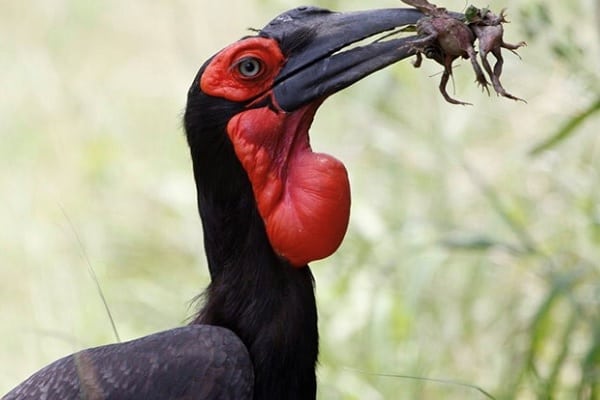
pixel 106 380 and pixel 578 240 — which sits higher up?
pixel 106 380

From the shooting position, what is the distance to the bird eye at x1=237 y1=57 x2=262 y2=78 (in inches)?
135

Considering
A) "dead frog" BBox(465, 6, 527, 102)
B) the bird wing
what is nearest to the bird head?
"dead frog" BBox(465, 6, 527, 102)

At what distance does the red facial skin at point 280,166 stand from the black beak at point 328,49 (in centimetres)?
3

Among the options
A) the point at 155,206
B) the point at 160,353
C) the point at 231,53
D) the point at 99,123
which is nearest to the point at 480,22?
the point at 231,53

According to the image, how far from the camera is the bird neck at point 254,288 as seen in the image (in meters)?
3.39

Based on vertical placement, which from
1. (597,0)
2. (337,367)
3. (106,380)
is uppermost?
(597,0)

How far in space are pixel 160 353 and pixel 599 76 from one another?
1691 millimetres

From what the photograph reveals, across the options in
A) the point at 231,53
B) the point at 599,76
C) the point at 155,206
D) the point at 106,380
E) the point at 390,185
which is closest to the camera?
the point at 106,380

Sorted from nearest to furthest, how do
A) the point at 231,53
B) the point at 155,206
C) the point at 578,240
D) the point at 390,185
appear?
the point at 231,53
the point at 578,240
the point at 390,185
the point at 155,206

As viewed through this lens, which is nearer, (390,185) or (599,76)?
(599,76)

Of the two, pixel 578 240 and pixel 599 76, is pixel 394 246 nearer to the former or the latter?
pixel 578 240

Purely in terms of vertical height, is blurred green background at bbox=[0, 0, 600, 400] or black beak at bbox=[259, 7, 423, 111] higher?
black beak at bbox=[259, 7, 423, 111]

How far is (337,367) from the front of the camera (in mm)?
5078

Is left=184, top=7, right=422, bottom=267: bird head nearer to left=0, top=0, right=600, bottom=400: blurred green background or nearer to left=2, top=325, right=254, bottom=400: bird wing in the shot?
left=2, top=325, right=254, bottom=400: bird wing
